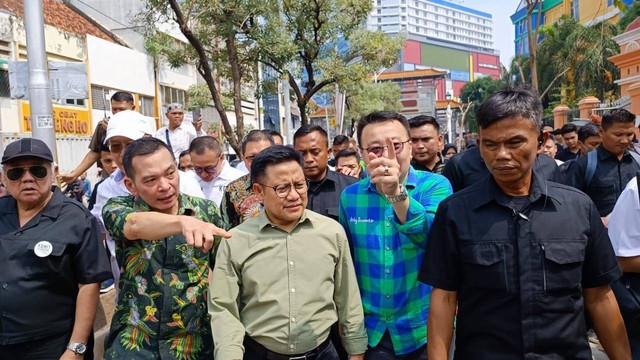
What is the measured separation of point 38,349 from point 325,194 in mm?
1847

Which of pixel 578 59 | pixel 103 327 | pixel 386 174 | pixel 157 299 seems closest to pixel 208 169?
pixel 103 327

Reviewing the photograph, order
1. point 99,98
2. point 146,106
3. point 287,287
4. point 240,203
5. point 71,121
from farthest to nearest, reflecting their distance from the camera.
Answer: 1. point 146,106
2. point 99,98
3. point 71,121
4. point 240,203
5. point 287,287

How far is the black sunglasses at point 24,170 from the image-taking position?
2.69 metres

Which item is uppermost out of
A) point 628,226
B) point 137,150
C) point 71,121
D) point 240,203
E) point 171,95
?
point 171,95

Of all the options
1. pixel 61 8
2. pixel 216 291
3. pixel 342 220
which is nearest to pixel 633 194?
pixel 342 220

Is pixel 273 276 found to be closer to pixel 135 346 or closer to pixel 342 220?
pixel 342 220

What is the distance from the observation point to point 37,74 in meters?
5.91

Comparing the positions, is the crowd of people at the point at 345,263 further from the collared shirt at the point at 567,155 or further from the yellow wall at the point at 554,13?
the yellow wall at the point at 554,13

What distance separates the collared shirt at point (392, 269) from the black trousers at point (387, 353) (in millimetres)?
25

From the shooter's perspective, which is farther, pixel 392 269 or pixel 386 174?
pixel 392 269

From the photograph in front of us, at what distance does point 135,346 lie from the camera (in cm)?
245

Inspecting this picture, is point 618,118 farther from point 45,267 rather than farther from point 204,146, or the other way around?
point 45,267

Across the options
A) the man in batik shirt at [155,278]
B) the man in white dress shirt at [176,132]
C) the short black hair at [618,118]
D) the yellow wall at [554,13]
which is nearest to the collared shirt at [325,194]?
the man in batik shirt at [155,278]

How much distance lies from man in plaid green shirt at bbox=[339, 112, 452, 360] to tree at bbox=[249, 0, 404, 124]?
400 inches
